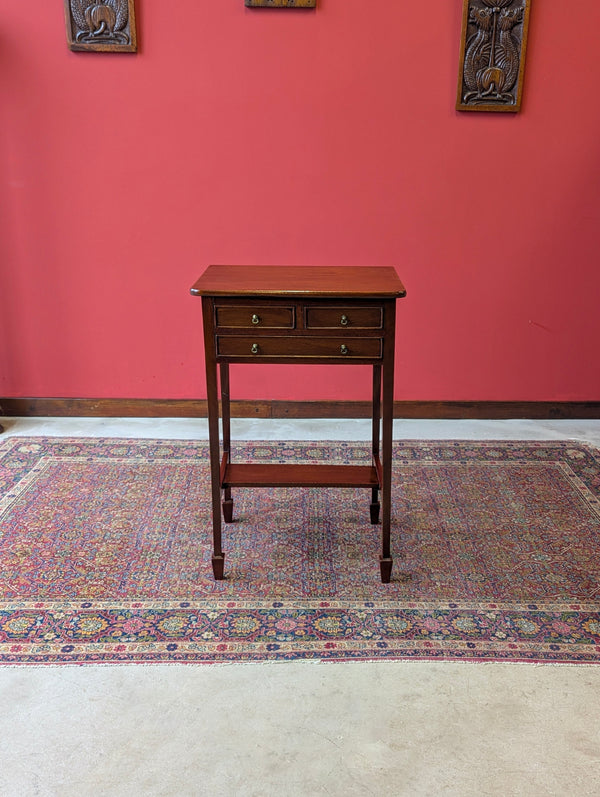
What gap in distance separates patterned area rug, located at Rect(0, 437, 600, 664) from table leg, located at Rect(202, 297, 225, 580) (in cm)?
10

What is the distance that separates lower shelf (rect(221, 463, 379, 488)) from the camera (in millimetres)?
2635

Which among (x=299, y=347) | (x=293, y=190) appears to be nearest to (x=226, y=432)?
(x=299, y=347)

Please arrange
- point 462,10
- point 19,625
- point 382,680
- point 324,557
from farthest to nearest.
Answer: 1. point 462,10
2. point 324,557
3. point 19,625
4. point 382,680

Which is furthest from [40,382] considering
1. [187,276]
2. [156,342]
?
[187,276]

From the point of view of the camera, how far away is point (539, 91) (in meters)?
3.61

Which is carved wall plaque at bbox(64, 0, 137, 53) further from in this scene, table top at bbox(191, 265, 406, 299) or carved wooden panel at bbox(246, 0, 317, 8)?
table top at bbox(191, 265, 406, 299)

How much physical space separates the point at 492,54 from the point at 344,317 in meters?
2.06

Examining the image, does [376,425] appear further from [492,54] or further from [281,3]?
[281,3]

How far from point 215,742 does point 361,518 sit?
1.28 metres

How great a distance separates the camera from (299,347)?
91.4 inches

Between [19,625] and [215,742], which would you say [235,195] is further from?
[215,742]

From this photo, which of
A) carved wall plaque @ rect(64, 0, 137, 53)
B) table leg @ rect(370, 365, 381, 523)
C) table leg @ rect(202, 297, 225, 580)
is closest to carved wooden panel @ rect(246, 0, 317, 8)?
carved wall plaque @ rect(64, 0, 137, 53)

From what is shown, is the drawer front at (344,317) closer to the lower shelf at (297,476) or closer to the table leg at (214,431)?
the table leg at (214,431)

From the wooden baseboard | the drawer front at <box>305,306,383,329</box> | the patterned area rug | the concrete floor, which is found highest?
the drawer front at <box>305,306,383,329</box>
